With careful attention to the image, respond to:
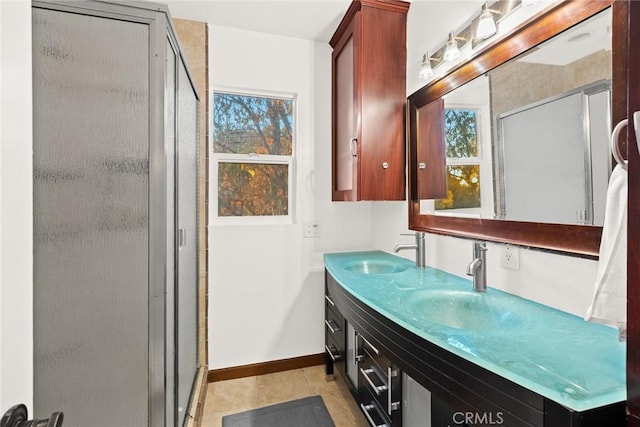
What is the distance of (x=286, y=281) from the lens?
7.84ft

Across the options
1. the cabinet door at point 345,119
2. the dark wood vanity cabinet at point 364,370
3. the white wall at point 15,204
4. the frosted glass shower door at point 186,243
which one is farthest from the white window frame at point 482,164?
the white wall at point 15,204

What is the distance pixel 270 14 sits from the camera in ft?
6.87

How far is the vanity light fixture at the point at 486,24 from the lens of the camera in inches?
52.1

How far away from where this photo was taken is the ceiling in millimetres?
2000

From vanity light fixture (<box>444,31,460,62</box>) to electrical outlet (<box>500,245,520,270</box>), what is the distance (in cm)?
96

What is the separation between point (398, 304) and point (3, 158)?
114 centimetres

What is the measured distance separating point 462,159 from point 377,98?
681 millimetres

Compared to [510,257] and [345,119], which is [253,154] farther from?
[510,257]

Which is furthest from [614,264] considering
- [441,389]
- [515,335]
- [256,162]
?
[256,162]

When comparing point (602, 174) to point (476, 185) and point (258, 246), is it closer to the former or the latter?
point (476, 185)

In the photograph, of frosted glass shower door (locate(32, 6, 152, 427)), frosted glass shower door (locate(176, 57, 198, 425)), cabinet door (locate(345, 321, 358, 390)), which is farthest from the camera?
cabinet door (locate(345, 321, 358, 390))

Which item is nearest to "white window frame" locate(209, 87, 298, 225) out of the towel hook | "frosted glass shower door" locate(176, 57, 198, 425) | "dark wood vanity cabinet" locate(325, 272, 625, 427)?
"frosted glass shower door" locate(176, 57, 198, 425)

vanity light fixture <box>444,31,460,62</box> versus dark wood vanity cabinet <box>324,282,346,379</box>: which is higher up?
vanity light fixture <box>444,31,460,62</box>

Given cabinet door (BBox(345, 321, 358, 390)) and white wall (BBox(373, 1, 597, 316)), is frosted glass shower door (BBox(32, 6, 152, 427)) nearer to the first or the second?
cabinet door (BBox(345, 321, 358, 390))
